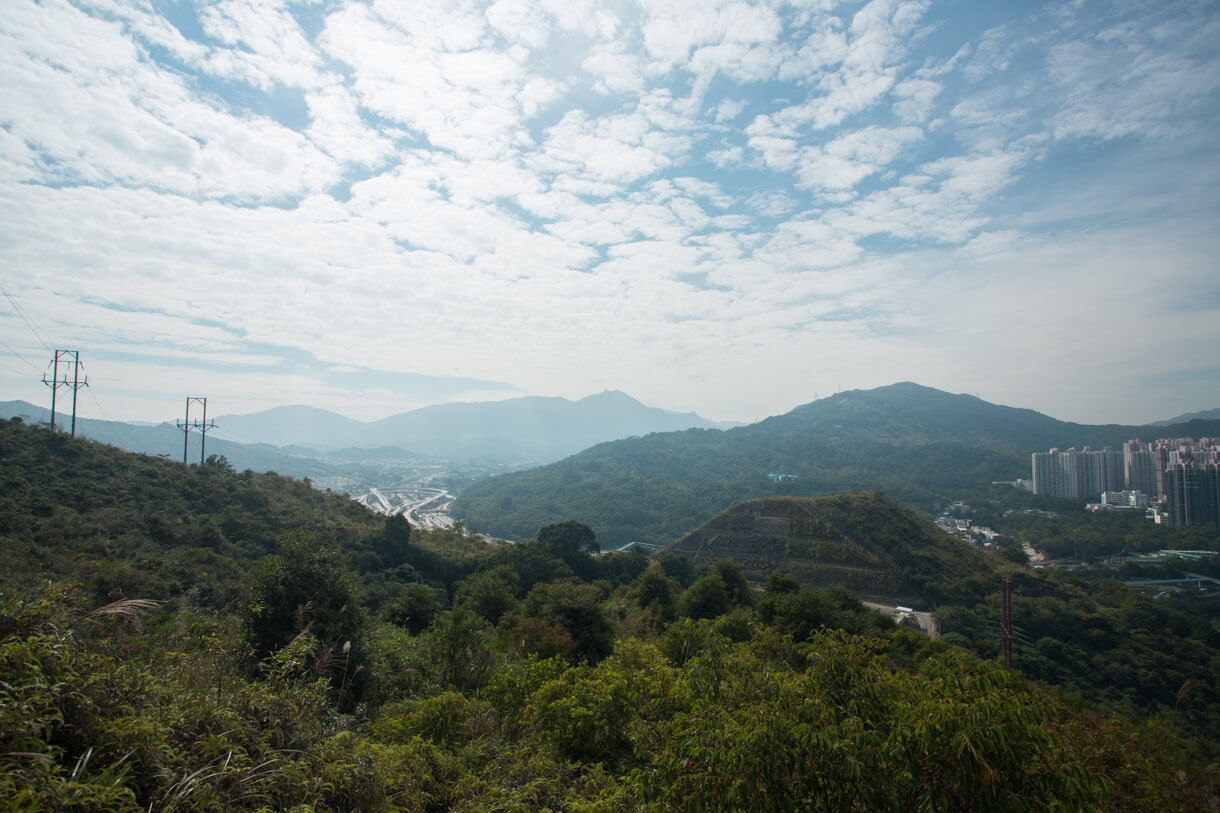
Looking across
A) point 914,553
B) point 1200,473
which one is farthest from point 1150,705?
point 1200,473

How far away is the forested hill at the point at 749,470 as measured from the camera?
9800 cm

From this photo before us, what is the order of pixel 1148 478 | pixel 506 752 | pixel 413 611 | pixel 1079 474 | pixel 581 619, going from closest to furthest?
pixel 506 752 < pixel 581 619 < pixel 413 611 < pixel 1148 478 < pixel 1079 474

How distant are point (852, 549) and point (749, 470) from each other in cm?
9893

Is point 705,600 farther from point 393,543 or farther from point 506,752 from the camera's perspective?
point 393,543

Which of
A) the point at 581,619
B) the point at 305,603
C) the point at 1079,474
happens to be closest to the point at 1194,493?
the point at 1079,474

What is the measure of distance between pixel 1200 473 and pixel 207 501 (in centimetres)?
10793

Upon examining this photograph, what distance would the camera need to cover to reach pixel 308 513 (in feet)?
114

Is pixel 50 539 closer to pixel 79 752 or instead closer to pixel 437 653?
pixel 437 653

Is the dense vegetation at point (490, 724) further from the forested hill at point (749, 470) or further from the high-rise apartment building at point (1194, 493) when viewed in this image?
the high-rise apartment building at point (1194, 493)

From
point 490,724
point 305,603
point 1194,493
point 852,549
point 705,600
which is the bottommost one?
point 852,549

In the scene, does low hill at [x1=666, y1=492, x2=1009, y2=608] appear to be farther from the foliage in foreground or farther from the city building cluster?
the city building cluster

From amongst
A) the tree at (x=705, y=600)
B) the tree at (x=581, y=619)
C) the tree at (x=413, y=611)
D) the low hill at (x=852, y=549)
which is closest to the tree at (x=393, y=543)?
the tree at (x=413, y=611)

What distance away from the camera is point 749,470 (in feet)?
464

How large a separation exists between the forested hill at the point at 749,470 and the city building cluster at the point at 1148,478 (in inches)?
738
